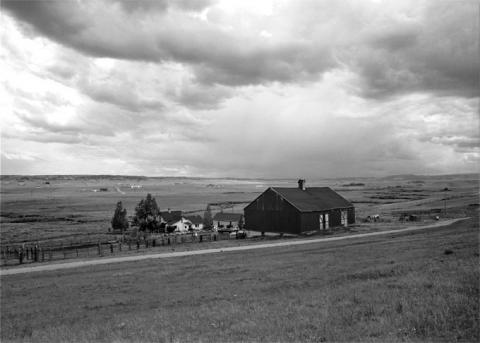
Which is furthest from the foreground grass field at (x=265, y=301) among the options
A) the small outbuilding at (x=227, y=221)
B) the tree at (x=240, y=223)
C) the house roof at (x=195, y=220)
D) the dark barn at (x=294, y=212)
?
the house roof at (x=195, y=220)

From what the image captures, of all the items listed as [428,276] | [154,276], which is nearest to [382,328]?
[428,276]

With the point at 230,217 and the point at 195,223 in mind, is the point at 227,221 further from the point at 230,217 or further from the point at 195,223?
the point at 195,223

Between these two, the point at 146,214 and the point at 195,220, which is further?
the point at 195,220

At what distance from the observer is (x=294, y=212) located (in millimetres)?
59656

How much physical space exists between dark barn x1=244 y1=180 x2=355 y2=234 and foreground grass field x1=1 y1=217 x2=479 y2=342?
30.9m

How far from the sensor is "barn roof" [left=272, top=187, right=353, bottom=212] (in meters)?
61.6

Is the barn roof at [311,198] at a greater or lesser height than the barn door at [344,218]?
greater

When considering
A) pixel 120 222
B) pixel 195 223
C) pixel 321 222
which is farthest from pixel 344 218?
pixel 120 222

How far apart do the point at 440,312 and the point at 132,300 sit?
1428 cm

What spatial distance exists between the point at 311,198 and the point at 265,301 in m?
52.8

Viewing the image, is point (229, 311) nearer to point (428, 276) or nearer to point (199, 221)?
point (428, 276)

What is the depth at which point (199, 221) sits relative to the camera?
83562 mm

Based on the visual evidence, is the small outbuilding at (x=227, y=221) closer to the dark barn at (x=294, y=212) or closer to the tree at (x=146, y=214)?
the tree at (x=146, y=214)

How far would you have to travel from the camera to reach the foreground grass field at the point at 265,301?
9930mm
